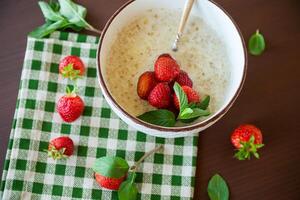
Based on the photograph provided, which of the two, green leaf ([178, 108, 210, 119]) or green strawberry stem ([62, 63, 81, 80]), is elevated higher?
green strawberry stem ([62, 63, 81, 80])

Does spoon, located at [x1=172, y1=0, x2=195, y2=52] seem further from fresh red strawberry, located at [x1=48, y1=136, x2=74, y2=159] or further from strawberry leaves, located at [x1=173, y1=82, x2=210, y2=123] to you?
fresh red strawberry, located at [x1=48, y1=136, x2=74, y2=159]

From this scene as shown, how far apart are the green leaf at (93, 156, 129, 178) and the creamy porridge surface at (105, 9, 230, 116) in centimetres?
10

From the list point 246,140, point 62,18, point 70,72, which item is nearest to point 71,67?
point 70,72

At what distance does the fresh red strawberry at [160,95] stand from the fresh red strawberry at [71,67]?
7.3 inches

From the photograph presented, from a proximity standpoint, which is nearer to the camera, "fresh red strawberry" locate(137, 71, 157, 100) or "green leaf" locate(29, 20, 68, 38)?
"fresh red strawberry" locate(137, 71, 157, 100)

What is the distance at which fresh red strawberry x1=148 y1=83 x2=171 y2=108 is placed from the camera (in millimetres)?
1050

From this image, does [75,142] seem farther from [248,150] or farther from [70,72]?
[248,150]

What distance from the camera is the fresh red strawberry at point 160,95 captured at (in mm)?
1050

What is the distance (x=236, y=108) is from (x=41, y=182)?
44cm

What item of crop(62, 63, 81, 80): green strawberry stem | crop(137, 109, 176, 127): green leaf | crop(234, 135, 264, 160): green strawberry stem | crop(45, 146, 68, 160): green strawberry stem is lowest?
crop(45, 146, 68, 160): green strawberry stem

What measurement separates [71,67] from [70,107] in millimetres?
89

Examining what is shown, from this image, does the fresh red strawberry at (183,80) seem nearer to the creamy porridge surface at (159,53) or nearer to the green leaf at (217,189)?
the creamy porridge surface at (159,53)

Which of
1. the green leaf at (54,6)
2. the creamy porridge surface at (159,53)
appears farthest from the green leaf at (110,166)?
the green leaf at (54,6)

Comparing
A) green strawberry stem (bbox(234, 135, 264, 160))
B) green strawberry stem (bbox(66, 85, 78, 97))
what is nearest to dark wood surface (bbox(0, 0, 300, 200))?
green strawberry stem (bbox(234, 135, 264, 160))
